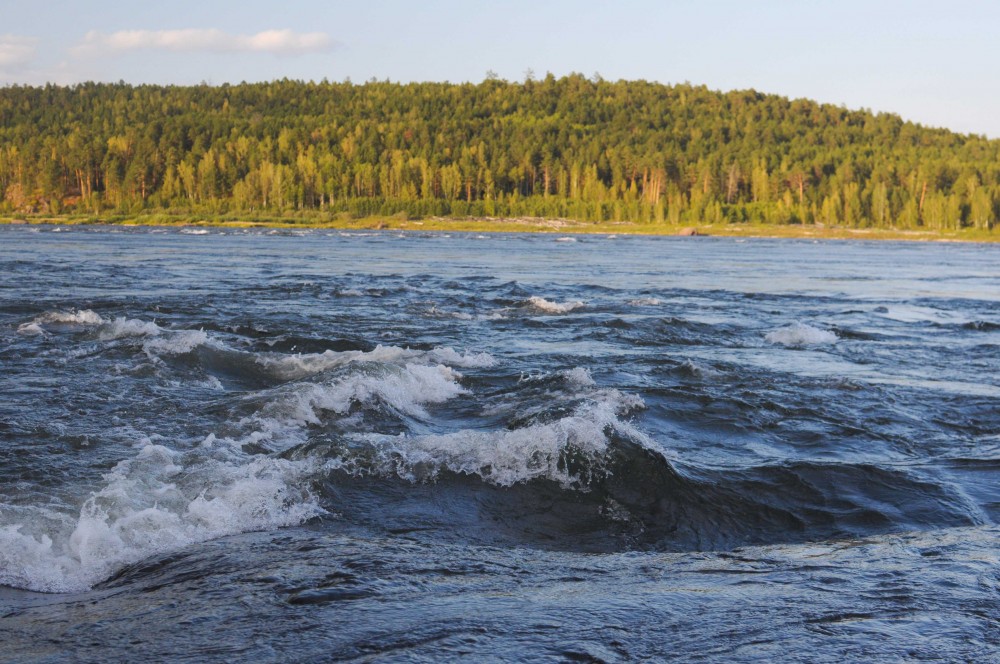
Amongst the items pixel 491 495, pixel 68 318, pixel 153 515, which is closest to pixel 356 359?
pixel 491 495

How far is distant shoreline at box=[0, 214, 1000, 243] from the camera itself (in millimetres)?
123250

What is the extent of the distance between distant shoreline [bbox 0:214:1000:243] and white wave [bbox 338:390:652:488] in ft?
364

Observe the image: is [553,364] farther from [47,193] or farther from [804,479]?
[47,193]

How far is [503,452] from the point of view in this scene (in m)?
9.12

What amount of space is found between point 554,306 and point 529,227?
110 metres

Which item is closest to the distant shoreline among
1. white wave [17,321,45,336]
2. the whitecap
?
the whitecap

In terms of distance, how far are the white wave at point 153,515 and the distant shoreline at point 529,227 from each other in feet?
367

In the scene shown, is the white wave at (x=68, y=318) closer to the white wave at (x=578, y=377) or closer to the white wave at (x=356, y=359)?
the white wave at (x=356, y=359)

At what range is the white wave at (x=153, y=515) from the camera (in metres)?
6.26

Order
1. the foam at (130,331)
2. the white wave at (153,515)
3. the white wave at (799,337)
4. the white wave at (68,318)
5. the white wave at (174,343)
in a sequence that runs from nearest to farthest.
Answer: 1. the white wave at (153,515)
2. the white wave at (174,343)
3. the foam at (130,331)
4. the white wave at (68,318)
5. the white wave at (799,337)

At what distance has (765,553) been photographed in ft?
22.8

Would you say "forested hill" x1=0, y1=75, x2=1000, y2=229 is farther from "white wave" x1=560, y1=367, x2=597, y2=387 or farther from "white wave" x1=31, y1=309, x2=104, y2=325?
"white wave" x1=560, y1=367, x2=597, y2=387

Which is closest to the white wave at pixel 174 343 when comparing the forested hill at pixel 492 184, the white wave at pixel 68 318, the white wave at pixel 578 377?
the white wave at pixel 68 318

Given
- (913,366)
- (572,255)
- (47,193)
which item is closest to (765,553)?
(913,366)
